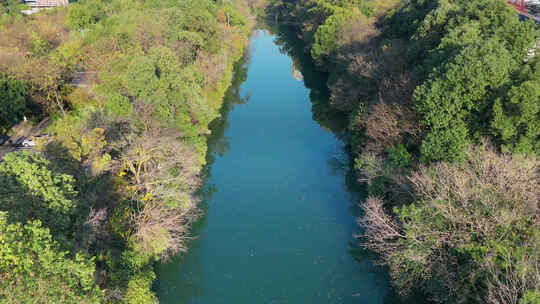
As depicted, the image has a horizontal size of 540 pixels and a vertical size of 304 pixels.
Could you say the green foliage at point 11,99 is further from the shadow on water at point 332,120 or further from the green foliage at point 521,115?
the green foliage at point 521,115

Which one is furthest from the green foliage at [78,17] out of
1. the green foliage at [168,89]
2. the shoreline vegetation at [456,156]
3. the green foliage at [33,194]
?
the green foliage at [33,194]

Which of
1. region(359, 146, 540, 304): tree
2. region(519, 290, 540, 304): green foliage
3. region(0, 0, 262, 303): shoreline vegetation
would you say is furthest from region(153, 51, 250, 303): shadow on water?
region(519, 290, 540, 304): green foliage

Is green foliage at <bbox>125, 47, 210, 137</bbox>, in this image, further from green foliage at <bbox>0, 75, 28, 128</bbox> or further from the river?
green foliage at <bbox>0, 75, 28, 128</bbox>

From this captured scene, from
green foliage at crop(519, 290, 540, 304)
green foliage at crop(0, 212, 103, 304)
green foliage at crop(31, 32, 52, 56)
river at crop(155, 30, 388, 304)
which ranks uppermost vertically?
green foliage at crop(519, 290, 540, 304)

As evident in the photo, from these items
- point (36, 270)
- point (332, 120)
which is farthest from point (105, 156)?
point (332, 120)

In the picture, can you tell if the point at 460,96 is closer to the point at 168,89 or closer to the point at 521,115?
the point at 521,115

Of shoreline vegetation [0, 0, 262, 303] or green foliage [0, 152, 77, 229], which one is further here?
green foliage [0, 152, 77, 229]

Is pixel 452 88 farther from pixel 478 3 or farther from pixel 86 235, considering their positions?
pixel 86 235
